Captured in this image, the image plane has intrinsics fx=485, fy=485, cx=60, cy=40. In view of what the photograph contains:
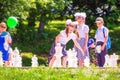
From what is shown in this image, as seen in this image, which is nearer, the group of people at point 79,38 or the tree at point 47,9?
the group of people at point 79,38

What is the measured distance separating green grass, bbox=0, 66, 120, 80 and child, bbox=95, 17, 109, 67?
2.72 m

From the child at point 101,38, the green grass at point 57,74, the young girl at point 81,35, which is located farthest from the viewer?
the child at point 101,38

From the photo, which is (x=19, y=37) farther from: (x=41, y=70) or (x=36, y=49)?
(x=41, y=70)

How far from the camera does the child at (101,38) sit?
12.1 m

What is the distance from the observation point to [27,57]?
21031 millimetres

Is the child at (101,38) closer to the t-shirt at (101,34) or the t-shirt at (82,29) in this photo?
the t-shirt at (101,34)

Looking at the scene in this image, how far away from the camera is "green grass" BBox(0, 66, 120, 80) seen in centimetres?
869

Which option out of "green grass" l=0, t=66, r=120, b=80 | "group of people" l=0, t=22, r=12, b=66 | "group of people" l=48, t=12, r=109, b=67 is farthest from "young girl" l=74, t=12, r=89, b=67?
"green grass" l=0, t=66, r=120, b=80

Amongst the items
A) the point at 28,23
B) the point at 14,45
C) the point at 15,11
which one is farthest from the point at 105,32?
the point at 28,23

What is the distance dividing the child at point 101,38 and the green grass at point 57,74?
107 inches

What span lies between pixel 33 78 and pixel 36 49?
14.4 m

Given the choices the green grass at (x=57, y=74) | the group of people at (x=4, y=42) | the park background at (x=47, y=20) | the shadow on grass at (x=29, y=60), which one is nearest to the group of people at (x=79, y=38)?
the group of people at (x=4, y=42)

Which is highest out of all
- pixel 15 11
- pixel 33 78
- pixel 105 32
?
pixel 15 11

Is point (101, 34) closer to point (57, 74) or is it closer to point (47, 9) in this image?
point (57, 74)
